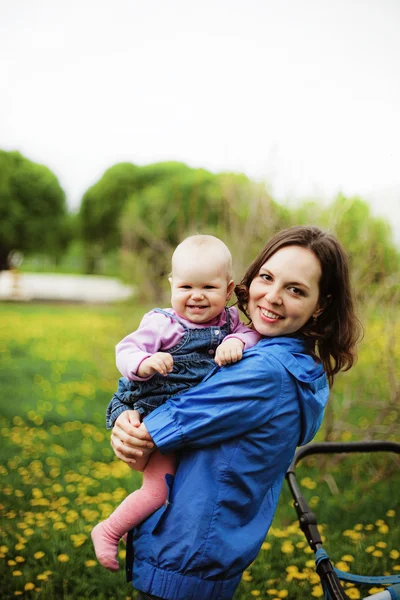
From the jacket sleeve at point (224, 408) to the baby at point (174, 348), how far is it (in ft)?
0.37

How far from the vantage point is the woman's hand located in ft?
5.89

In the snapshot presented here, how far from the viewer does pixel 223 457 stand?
5.71ft

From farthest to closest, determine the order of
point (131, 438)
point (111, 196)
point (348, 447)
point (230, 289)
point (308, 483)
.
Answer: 1. point (111, 196)
2. point (308, 483)
3. point (348, 447)
4. point (230, 289)
5. point (131, 438)

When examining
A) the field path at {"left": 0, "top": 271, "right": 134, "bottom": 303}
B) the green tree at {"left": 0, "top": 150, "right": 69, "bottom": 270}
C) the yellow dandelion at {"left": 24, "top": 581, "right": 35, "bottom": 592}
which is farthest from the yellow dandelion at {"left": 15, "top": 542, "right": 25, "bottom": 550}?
the green tree at {"left": 0, "top": 150, "right": 69, "bottom": 270}

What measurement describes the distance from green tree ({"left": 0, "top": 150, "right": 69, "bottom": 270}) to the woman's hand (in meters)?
24.6

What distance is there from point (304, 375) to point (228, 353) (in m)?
0.23

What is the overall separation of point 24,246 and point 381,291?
2343 cm

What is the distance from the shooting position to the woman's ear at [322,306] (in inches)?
78.7

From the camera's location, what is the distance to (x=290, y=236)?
6.43 feet

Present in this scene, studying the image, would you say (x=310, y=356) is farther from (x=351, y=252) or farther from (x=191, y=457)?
(x=351, y=252)

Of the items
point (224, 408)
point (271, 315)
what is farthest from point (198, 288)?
point (224, 408)

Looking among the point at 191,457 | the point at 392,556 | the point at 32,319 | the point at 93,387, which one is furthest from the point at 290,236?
the point at 32,319

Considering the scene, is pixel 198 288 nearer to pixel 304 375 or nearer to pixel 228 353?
pixel 228 353

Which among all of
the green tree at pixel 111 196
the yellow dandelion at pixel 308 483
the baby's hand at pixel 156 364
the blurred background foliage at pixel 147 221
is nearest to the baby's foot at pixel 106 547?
the baby's hand at pixel 156 364
